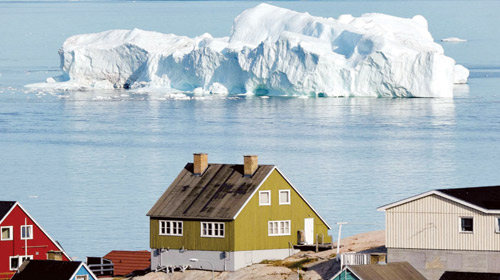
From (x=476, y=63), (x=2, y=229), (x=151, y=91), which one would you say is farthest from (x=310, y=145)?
(x=476, y=63)

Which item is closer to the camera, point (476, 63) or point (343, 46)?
point (343, 46)

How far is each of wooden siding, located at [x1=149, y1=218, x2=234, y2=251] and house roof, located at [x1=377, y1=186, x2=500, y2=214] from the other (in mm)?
4807

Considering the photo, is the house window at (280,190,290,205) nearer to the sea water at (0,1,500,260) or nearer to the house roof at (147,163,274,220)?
the house roof at (147,163,274,220)

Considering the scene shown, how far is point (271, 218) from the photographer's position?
27.4 meters

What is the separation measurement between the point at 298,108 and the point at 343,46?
556 centimetres

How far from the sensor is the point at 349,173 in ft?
170

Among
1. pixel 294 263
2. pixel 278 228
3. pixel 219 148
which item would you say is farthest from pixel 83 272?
pixel 219 148

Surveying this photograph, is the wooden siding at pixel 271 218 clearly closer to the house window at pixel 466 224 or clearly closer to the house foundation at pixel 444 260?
the house foundation at pixel 444 260

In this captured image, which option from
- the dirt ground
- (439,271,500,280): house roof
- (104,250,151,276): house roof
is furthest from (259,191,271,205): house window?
(439,271,500,280): house roof

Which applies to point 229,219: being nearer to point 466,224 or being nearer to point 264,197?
point 264,197

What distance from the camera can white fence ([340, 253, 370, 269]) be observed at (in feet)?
71.3

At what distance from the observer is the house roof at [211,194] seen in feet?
87.6

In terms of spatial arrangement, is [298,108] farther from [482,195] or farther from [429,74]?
[482,195]

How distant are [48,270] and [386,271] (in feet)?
21.6
